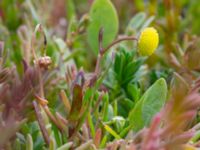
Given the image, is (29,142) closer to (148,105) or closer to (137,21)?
(148,105)

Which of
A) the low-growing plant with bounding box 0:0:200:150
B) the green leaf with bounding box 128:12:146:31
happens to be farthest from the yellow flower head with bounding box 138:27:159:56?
the green leaf with bounding box 128:12:146:31

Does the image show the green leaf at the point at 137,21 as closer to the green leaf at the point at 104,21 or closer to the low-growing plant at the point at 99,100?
the low-growing plant at the point at 99,100

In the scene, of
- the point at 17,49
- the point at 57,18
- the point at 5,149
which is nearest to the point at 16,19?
the point at 17,49

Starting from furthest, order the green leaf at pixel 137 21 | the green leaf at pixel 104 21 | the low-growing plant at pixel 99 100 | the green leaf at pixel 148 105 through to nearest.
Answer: the green leaf at pixel 137 21 < the green leaf at pixel 104 21 < the green leaf at pixel 148 105 < the low-growing plant at pixel 99 100

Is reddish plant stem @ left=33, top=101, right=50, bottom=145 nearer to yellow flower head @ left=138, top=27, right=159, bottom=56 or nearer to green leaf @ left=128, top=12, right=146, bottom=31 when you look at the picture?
yellow flower head @ left=138, top=27, right=159, bottom=56

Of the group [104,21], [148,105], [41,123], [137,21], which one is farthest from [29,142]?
[137,21]

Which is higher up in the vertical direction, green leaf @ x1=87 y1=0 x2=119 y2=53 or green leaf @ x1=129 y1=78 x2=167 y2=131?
green leaf @ x1=87 y1=0 x2=119 y2=53

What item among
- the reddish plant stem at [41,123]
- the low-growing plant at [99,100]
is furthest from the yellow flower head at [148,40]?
the reddish plant stem at [41,123]
